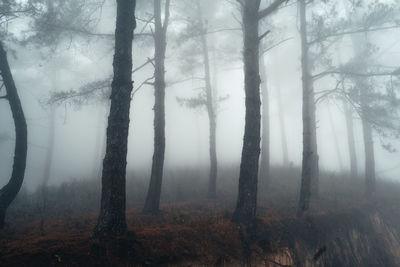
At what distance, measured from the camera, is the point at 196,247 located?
5098 mm

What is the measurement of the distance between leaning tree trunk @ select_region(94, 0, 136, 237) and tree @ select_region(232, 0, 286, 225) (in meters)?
3.05

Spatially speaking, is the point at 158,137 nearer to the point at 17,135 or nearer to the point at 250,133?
the point at 250,133

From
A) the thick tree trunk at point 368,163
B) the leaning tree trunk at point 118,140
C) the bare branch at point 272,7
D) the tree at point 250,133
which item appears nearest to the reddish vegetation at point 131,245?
the leaning tree trunk at point 118,140

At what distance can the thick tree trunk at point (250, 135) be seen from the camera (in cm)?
641

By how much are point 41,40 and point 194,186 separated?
9.29 m

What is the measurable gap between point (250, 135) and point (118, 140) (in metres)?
3.46

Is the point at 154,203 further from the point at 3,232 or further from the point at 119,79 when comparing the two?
the point at 119,79

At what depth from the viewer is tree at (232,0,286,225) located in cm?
641

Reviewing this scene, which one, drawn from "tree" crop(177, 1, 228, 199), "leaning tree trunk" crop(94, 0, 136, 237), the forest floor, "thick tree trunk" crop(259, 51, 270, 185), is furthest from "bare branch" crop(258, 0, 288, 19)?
the forest floor

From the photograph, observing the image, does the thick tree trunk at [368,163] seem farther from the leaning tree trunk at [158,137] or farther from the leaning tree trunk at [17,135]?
the leaning tree trunk at [17,135]

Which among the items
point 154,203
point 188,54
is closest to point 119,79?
point 154,203

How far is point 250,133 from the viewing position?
662cm

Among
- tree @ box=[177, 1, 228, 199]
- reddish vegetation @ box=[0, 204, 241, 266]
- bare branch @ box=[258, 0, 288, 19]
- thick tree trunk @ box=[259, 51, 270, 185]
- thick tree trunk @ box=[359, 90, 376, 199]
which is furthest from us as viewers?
thick tree trunk @ box=[259, 51, 270, 185]

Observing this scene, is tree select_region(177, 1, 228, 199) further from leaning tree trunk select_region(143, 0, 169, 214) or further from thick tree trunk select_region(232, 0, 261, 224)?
thick tree trunk select_region(232, 0, 261, 224)
